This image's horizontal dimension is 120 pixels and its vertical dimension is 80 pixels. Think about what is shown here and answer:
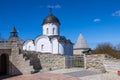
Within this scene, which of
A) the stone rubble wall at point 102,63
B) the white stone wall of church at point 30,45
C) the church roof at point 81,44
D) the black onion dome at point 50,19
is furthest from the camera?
the church roof at point 81,44

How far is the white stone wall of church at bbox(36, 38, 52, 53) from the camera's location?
3693 cm

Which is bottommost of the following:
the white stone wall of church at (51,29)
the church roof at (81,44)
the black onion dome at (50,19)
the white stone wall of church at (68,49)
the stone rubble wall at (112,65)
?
the stone rubble wall at (112,65)

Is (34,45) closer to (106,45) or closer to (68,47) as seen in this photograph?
(68,47)

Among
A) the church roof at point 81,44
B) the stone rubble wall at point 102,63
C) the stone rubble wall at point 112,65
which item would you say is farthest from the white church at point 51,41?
the stone rubble wall at point 112,65

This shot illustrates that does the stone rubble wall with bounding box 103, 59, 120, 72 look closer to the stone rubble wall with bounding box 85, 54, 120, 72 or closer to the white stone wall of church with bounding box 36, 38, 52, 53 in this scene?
the stone rubble wall with bounding box 85, 54, 120, 72

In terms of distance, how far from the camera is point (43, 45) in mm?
37500

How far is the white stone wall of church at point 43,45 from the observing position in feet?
121

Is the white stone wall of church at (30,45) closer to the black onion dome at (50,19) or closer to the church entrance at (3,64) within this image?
the black onion dome at (50,19)

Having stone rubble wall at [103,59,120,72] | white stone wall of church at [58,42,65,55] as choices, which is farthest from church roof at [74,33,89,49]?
stone rubble wall at [103,59,120,72]

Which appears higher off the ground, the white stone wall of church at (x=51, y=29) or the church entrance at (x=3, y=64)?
the white stone wall of church at (x=51, y=29)

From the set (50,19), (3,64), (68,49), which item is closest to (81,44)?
(68,49)

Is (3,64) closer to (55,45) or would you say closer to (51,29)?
(55,45)

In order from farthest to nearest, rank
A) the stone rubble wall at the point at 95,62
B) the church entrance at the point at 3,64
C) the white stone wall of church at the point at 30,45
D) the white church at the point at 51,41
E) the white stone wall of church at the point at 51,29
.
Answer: the white stone wall of church at the point at 51,29 → the white stone wall of church at the point at 30,45 → the white church at the point at 51,41 → the church entrance at the point at 3,64 → the stone rubble wall at the point at 95,62

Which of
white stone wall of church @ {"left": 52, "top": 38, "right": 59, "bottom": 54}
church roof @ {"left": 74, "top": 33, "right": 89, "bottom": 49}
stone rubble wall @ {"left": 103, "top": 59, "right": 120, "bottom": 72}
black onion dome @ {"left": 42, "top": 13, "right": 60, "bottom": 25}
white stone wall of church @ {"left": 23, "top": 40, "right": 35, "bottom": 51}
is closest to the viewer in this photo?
stone rubble wall @ {"left": 103, "top": 59, "right": 120, "bottom": 72}
